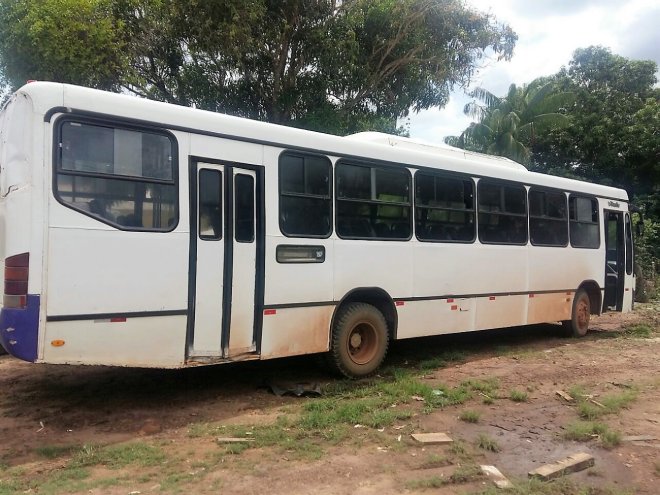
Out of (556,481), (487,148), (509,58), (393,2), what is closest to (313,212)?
(556,481)

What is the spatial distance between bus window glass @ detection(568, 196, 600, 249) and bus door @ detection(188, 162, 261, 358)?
675 centimetres

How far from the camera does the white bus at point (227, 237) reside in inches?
183

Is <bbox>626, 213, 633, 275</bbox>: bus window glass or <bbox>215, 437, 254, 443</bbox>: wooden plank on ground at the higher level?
<bbox>626, 213, 633, 275</bbox>: bus window glass

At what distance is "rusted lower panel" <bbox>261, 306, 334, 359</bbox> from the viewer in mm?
5918

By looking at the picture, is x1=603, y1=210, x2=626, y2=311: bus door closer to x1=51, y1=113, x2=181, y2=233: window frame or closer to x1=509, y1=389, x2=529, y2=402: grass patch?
x1=509, y1=389, x2=529, y2=402: grass patch

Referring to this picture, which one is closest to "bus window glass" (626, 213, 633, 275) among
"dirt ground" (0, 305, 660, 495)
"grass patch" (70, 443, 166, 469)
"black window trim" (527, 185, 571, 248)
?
"black window trim" (527, 185, 571, 248)

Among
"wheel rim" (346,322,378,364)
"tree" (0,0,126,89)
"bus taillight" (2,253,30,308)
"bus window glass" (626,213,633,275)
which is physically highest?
"tree" (0,0,126,89)

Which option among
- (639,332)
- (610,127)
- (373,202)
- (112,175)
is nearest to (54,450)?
(112,175)

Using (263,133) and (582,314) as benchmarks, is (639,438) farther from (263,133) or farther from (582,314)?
(582,314)

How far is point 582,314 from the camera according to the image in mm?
10789

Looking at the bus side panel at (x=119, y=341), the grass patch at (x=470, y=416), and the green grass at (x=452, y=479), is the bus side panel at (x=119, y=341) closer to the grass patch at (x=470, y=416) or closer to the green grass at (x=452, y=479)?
the green grass at (x=452, y=479)

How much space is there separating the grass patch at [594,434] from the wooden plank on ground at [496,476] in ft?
4.00

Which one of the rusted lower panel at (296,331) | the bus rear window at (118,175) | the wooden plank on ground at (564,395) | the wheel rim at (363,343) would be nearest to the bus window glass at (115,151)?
the bus rear window at (118,175)

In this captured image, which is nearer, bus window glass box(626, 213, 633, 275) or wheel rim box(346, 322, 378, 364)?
wheel rim box(346, 322, 378, 364)
